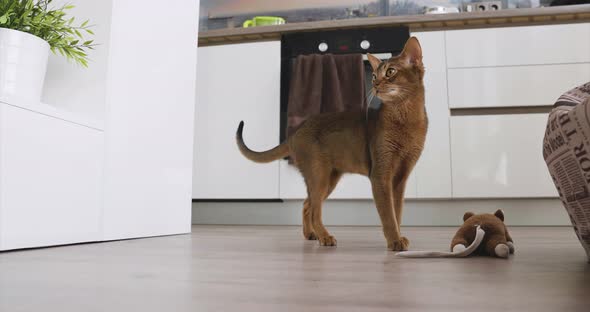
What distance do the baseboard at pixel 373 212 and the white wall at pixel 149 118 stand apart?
2.64 ft

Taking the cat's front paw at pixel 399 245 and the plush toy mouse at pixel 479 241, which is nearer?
the plush toy mouse at pixel 479 241

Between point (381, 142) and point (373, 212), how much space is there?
141 centimetres

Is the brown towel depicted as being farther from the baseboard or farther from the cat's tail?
the cat's tail

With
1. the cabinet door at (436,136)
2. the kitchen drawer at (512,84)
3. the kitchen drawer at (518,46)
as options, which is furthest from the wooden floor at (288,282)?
the kitchen drawer at (518,46)

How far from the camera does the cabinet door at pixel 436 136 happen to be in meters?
2.37

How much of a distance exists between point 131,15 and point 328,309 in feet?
4.40

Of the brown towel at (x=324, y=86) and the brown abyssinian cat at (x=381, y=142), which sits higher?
the brown towel at (x=324, y=86)

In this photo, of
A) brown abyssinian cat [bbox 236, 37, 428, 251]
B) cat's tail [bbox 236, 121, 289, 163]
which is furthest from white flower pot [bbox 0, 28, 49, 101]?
brown abyssinian cat [bbox 236, 37, 428, 251]

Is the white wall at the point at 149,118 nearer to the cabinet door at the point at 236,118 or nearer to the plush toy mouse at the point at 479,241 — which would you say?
the cabinet door at the point at 236,118

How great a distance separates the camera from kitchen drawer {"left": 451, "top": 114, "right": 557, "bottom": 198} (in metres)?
2.32

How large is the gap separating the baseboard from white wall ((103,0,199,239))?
2.64ft

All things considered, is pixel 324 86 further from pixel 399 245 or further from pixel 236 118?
pixel 399 245

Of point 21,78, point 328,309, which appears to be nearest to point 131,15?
point 21,78

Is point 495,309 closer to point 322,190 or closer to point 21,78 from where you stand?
point 322,190
